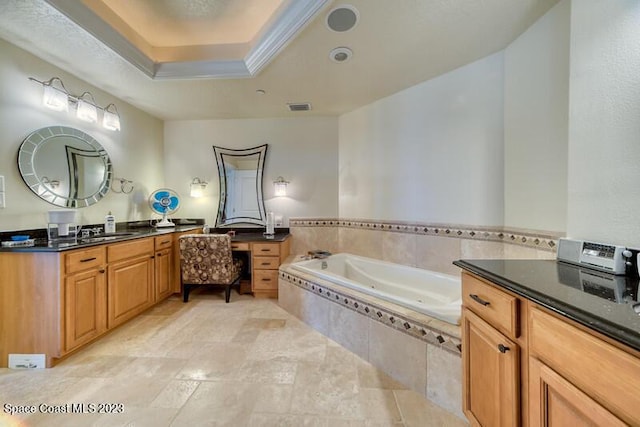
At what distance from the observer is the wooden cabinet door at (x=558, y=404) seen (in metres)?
0.61

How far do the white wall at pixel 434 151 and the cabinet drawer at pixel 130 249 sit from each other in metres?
2.37

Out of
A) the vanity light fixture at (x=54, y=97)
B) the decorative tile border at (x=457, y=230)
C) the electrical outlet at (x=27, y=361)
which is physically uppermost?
the vanity light fixture at (x=54, y=97)

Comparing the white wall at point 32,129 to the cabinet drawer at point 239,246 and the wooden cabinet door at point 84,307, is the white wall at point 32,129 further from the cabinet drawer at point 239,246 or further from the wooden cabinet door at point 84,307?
the cabinet drawer at point 239,246

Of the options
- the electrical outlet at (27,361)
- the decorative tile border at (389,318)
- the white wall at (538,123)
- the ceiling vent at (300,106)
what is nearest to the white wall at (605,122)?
the white wall at (538,123)

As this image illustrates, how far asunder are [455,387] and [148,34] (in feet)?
11.9

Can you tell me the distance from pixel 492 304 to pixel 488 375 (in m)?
0.31

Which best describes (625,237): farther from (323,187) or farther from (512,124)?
(323,187)

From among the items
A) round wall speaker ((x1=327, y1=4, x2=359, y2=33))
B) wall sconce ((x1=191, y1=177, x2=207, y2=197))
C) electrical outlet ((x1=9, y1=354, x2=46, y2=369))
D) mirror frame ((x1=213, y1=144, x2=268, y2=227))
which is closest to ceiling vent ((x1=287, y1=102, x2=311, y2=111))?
mirror frame ((x1=213, y1=144, x2=268, y2=227))

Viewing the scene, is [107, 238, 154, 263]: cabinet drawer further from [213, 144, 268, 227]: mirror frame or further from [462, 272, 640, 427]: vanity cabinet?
[462, 272, 640, 427]: vanity cabinet

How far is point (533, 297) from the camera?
2.63 ft

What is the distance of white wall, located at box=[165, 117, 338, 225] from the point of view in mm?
3504

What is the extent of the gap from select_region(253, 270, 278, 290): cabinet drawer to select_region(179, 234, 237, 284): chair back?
0.32 m

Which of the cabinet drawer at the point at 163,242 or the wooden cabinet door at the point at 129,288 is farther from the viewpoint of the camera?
the cabinet drawer at the point at 163,242

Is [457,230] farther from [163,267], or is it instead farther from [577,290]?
[163,267]
